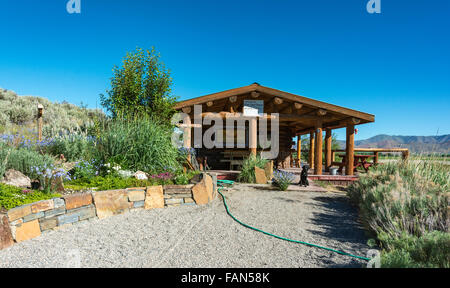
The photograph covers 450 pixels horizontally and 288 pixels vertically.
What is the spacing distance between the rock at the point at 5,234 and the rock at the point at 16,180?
1216 millimetres

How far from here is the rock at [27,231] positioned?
9.41 ft

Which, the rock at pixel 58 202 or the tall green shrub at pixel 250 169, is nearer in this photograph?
the rock at pixel 58 202

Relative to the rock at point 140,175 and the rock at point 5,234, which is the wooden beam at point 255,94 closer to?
the rock at point 140,175

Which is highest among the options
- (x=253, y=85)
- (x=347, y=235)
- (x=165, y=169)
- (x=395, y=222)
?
(x=253, y=85)

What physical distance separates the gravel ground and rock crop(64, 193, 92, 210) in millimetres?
302

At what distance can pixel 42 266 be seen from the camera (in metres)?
2.42

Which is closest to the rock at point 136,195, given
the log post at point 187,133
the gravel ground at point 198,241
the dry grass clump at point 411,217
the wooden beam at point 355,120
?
the gravel ground at point 198,241

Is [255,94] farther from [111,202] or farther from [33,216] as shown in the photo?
[33,216]

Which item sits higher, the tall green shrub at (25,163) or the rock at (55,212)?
the tall green shrub at (25,163)

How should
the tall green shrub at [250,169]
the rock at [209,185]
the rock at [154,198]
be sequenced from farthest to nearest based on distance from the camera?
the tall green shrub at [250,169] < the rock at [209,185] < the rock at [154,198]

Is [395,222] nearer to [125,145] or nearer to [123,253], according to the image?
[123,253]

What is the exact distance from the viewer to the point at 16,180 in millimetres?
3754
